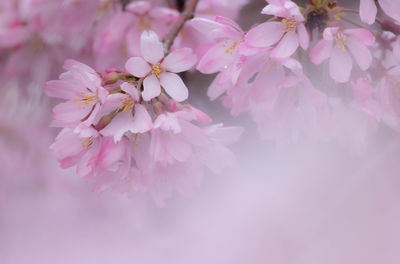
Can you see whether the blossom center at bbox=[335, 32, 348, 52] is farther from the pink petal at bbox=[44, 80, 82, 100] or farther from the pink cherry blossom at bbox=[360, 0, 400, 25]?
the pink petal at bbox=[44, 80, 82, 100]

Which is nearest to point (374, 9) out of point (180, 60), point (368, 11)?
point (368, 11)

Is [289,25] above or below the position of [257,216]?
above

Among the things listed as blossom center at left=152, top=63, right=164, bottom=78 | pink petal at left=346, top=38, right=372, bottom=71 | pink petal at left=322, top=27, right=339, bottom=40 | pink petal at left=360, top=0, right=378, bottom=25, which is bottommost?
blossom center at left=152, top=63, right=164, bottom=78

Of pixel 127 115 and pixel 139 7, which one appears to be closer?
pixel 127 115

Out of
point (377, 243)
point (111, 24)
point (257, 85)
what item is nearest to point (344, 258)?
point (377, 243)

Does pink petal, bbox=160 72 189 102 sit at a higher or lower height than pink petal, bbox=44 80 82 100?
higher

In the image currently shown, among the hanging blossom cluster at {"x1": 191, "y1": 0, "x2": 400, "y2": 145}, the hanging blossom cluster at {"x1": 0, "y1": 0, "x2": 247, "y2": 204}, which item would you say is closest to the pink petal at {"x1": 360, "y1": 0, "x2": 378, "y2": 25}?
the hanging blossom cluster at {"x1": 191, "y1": 0, "x2": 400, "y2": 145}

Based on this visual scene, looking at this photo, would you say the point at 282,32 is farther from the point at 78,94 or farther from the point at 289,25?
the point at 78,94

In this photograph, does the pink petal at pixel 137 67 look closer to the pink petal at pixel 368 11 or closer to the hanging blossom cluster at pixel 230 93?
the hanging blossom cluster at pixel 230 93
